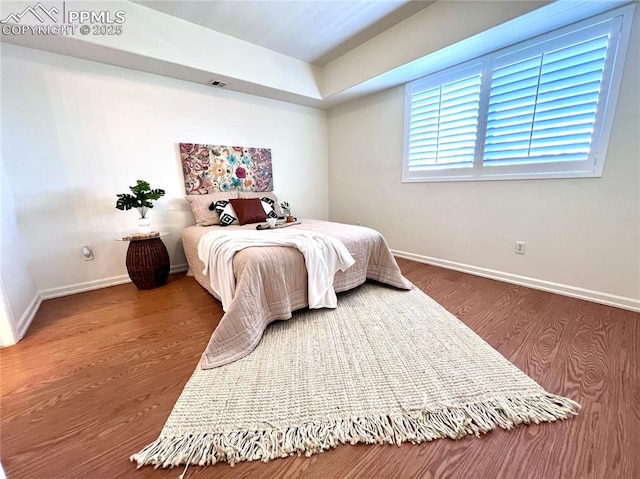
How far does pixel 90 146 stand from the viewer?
2.38m

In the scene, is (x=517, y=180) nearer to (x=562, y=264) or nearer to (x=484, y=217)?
(x=484, y=217)

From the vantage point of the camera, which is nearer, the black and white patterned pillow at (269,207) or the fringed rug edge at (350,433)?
the fringed rug edge at (350,433)

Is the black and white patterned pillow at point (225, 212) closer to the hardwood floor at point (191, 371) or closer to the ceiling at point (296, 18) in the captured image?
the hardwood floor at point (191, 371)

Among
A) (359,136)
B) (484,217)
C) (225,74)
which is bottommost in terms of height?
(484,217)

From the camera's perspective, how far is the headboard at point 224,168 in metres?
2.90

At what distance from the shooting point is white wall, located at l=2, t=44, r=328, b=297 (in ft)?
6.98

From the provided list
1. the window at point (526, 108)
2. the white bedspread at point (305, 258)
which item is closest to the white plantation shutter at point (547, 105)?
the window at point (526, 108)

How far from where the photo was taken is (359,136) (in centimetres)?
364

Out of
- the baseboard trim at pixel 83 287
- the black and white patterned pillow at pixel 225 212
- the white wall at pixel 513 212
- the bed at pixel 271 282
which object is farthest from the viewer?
the black and white patterned pillow at pixel 225 212

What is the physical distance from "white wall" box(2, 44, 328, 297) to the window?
240 cm

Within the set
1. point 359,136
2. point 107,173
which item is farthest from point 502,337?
point 107,173

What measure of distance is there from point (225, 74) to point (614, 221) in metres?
3.71

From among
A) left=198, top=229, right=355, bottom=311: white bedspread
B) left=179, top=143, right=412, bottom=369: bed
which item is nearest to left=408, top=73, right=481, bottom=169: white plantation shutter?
left=179, top=143, right=412, bottom=369: bed

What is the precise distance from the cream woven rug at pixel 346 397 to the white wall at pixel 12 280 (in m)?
1.40
